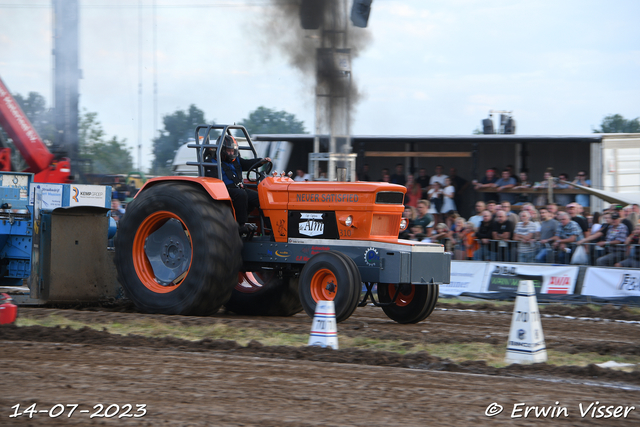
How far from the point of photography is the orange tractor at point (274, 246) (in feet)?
26.0

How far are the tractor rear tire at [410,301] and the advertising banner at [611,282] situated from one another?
13.1 feet

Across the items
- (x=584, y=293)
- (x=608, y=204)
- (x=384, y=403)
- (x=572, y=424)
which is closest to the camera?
(x=572, y=424)

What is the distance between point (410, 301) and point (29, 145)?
12.3m

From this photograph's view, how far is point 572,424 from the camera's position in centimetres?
425

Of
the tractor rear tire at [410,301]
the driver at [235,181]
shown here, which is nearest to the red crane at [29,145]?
the driver at [235,181]

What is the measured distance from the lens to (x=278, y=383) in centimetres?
511

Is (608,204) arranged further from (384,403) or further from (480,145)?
(384,403)

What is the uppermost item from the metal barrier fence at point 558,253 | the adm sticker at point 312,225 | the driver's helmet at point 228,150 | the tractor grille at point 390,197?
the driver's helmet at point 228,150

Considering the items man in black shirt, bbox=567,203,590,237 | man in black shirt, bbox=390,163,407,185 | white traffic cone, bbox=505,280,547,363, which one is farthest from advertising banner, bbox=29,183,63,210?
man in black shirt, bbox=390,163,407,185

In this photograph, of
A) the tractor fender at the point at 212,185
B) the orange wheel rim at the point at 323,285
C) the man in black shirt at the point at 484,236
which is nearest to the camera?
the orange wheel rim at the point at 323,285

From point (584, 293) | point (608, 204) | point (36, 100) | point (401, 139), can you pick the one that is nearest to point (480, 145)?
point (401, 139)

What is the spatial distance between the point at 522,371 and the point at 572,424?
1.51 meters

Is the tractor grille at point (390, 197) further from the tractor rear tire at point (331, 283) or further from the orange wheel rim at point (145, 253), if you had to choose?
the orange wheel rim at point (145, 253)

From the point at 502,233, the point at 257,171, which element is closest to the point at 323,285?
the point at 257,171
